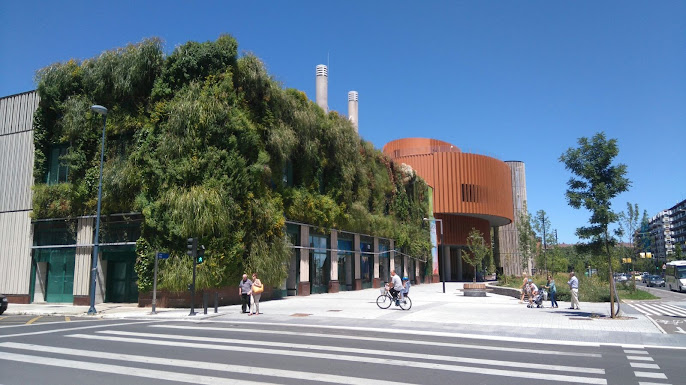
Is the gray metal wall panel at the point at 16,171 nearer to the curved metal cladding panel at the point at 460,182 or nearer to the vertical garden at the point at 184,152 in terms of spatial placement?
the vertical garden at the point at 184,152

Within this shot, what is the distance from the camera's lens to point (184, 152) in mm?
22672

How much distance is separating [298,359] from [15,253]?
25.5 meters

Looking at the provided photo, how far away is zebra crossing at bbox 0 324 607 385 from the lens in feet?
25.1

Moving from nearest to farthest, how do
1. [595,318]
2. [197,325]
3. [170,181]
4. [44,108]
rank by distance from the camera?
1. [197,325]
2. [595,318]
3. [170,181]
4. [44,108]

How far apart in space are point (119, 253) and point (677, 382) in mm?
24365

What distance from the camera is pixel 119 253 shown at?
81.1ft

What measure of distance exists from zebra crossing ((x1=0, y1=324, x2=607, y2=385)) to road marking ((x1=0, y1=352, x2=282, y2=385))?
2 cm

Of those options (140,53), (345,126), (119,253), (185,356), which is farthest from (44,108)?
(185,356)

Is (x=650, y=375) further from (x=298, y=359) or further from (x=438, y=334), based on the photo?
(x=298, y=359)

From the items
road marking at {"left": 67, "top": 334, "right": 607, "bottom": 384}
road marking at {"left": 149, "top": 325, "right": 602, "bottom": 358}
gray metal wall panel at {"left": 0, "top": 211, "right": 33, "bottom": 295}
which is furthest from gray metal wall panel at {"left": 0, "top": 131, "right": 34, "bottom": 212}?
road marking at {"left": 67, "top": 334, "right": 607, "bottom": 384}

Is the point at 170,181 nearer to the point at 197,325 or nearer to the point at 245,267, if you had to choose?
the point at 245,267

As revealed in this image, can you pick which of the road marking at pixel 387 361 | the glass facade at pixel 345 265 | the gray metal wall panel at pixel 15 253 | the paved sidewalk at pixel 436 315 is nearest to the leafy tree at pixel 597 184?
the paved sidewalk at pixel 436 315

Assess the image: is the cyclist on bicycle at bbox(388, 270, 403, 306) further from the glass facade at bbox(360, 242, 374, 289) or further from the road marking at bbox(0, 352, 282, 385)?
the glass facade at bbox(360, 242, 374, 289)

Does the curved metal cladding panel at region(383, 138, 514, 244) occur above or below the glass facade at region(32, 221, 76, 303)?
above
